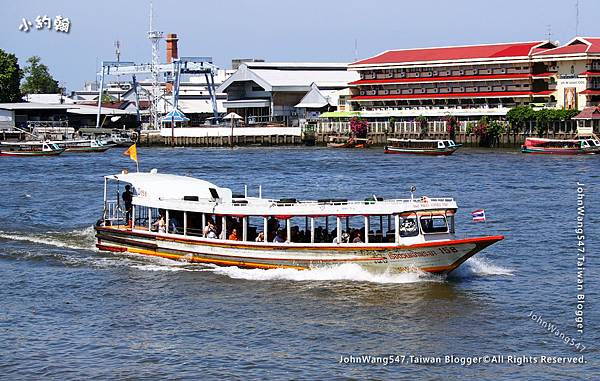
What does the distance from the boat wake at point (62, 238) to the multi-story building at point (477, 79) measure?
5753 centimetres

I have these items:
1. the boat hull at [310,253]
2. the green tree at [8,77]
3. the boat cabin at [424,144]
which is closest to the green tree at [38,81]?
the green tree at [8,77]

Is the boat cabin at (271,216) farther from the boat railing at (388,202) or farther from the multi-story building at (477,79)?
the multi-story building at (477,79)

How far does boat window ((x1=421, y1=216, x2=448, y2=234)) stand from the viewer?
24891 mm

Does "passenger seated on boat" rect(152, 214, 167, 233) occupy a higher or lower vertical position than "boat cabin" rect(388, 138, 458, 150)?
lower

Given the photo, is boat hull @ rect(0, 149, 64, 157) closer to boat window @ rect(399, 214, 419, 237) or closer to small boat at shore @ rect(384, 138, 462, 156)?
small boat at shore @ rect(384, 138, 462, 156)

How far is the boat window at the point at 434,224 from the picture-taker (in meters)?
24.9

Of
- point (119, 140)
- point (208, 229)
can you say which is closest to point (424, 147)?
point (119, 140)

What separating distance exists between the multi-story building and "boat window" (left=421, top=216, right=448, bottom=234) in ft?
204

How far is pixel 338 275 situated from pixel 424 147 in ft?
180

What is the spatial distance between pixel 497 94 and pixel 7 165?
41322 millimetres

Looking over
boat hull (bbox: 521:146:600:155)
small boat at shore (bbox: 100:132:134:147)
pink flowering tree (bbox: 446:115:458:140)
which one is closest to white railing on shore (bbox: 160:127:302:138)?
small boat at shore (bbox: 100:132:134:147)

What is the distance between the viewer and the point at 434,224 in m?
25.1

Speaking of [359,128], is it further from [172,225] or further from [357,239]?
[357,239]

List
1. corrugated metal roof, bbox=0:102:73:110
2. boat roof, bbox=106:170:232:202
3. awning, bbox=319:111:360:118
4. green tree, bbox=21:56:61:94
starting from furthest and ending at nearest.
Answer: green tree, bbox=21:56:61:94
corrugated metal roof, bbox=0:102:73:110
awning, bbox=319:111:360:118
boat roof, bbox=106:170:232:202
